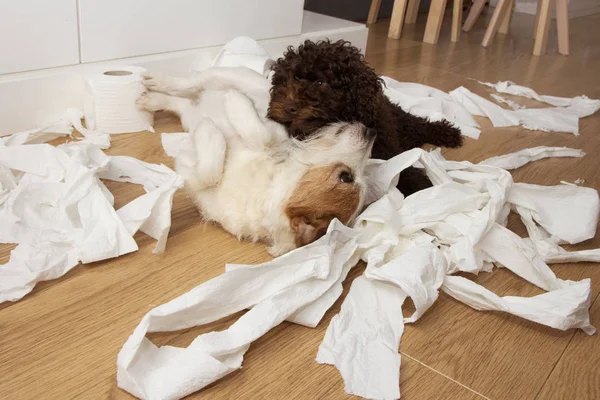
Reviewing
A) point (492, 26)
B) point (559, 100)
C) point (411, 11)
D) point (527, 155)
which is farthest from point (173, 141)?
point (411, 11)

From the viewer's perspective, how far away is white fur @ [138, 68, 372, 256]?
1354 millimetres

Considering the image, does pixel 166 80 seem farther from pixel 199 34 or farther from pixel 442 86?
pixel 442 86

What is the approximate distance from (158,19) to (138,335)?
1552 millimetres

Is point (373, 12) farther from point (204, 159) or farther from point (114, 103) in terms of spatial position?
point (204, 159)

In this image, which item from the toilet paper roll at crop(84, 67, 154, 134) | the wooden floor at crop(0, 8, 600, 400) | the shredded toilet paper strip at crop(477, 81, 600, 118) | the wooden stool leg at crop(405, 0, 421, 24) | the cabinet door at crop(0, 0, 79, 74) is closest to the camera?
the wooden floor at crop(0, 8, 600, 400)

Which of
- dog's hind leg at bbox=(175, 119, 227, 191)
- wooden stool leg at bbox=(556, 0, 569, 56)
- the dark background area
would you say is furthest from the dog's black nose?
wooden stool leg at bbox=(556, 0, 569, 56)

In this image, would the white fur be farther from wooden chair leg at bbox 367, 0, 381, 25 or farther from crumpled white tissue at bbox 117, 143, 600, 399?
wooden chair leg at bbox 367, 0, 381, 25

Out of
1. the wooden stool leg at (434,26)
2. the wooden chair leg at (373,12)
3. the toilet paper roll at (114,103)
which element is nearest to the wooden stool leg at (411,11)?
the wooden chair leg at (373,12)

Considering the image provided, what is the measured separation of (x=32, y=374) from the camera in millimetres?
950

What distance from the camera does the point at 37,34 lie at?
186 centimetres

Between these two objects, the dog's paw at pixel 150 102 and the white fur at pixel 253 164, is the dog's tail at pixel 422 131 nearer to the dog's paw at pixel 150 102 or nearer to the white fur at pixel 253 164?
the white fur at pixel 253 164

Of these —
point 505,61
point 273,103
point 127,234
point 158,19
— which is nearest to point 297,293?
point 127,234

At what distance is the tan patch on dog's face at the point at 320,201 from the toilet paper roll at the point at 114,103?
91cm

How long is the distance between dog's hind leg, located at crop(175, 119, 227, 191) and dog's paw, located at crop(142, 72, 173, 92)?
58 cm
